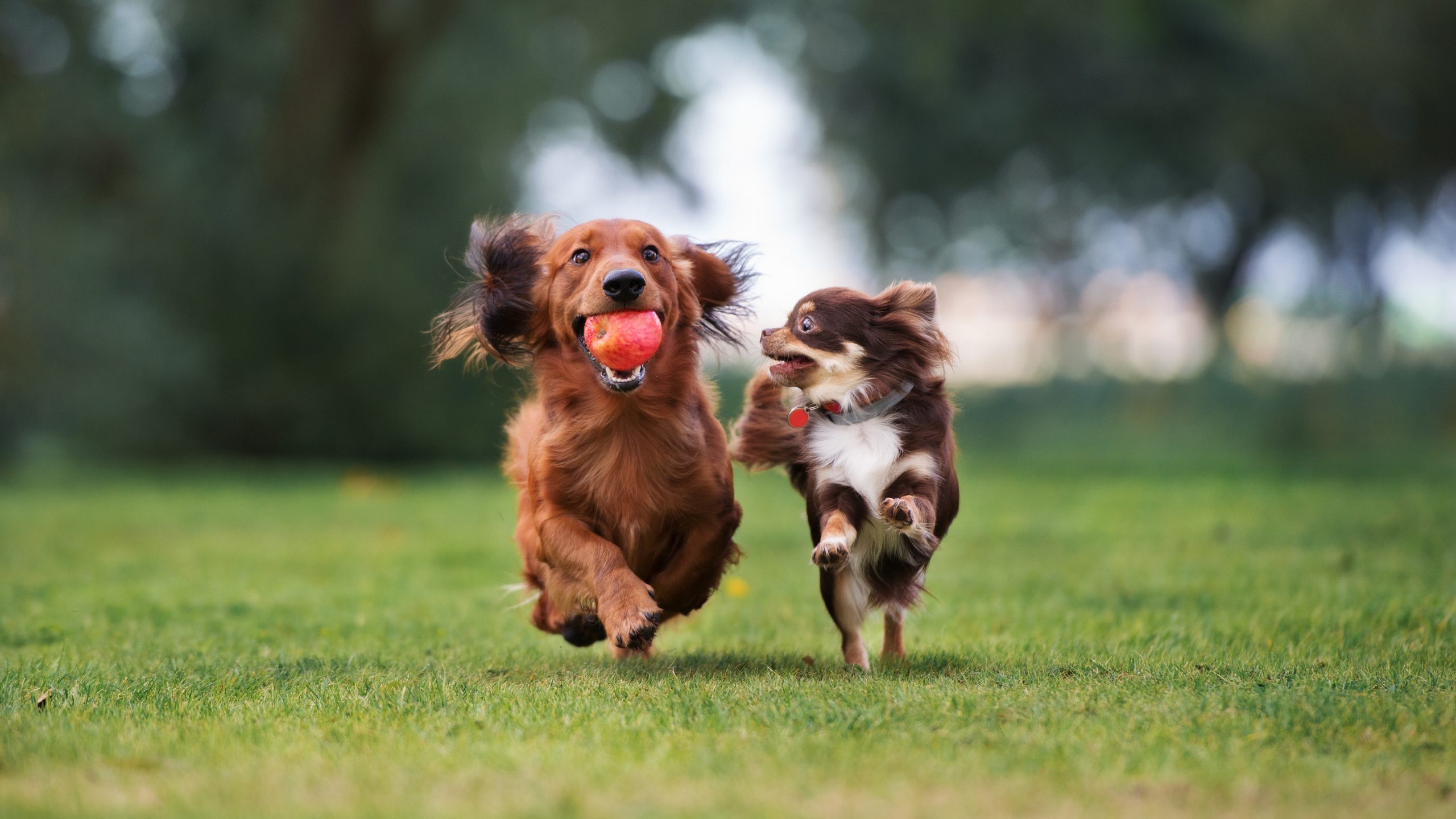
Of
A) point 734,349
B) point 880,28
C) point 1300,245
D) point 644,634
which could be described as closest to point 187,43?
point 880,28

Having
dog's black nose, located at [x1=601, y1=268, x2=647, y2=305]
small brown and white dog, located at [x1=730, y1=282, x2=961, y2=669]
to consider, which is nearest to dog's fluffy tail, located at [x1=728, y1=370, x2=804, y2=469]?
small brown and white dog, located at [x1=730, y1=282, x2=961, y2=669]

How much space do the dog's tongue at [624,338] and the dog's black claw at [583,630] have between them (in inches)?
35.8

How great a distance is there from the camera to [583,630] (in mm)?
4875

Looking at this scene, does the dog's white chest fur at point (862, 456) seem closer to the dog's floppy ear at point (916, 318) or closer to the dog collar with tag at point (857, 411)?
the dog collar with tag at point (857, 411)

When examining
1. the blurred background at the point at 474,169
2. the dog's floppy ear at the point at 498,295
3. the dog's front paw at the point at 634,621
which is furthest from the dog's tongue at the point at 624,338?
the blurred background at the point at 474,169

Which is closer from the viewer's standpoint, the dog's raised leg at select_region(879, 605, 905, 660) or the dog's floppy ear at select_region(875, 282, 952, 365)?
the dog's floppy ear at select_region(875, 282, 952, 365)

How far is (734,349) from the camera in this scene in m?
5.26

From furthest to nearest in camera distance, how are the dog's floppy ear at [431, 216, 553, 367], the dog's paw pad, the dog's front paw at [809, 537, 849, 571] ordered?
the dog's floppy ear at [431, 216, 553, 367] → the dog's paw pad → the dog's front paw at [809, 537, 849, 571]

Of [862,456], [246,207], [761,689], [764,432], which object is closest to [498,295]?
[764,432]

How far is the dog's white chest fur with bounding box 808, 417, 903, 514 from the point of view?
172 inches

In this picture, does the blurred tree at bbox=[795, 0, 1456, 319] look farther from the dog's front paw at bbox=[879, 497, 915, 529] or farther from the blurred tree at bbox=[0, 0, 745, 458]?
the dog's front paw at bbox=[879, 497, 915, 529]

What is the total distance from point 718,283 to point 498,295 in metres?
0.86

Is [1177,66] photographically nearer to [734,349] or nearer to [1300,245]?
[1300,245]

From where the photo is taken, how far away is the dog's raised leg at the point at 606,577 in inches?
166
